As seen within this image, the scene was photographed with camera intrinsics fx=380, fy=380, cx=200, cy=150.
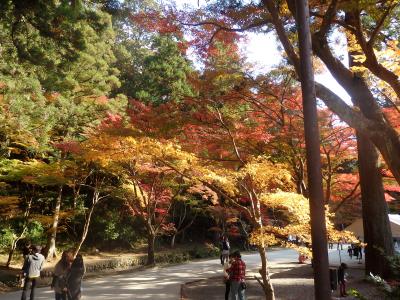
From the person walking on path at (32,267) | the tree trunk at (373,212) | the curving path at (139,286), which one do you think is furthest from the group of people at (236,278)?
the tree trunk at (373,212)

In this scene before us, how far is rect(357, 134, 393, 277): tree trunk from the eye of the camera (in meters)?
11.6

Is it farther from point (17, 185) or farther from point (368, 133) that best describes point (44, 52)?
point (17, 185)

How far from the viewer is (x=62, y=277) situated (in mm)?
7441

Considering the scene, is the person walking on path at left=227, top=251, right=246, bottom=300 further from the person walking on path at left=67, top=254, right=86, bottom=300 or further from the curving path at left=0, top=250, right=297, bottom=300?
the person walking on path at left=67, top=254, right=86, bottom=300

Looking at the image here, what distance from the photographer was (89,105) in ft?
56.8

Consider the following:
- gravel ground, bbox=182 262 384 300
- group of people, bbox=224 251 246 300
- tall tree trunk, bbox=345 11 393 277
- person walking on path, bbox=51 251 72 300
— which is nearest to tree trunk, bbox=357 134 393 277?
tall tree trunk, bbox=345 11 393 277

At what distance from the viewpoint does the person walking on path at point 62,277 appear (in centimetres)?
735

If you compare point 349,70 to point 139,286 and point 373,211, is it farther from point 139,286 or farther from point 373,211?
point 139,286

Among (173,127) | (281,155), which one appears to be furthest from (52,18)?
(281,155)

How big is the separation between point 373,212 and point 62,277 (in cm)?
921

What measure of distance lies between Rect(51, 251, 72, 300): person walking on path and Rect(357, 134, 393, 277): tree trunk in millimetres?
8709

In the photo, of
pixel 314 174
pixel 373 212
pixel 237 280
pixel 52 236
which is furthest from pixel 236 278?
pixel 52 236

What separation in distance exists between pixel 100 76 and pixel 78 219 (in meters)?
9.05

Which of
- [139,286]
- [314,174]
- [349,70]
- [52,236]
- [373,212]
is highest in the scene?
[349,70]
